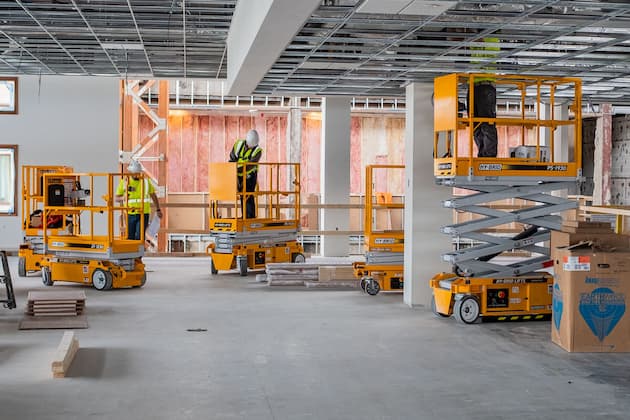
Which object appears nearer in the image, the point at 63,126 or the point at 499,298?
the point at 499,298

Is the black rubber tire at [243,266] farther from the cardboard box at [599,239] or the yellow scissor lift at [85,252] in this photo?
the cardboard box at [599,239]

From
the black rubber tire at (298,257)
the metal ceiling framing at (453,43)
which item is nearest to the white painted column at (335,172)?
the black rubber tire at (298,257)

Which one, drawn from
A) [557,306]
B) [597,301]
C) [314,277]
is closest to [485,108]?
[557,306]

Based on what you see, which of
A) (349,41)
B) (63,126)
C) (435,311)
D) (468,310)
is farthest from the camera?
(63,126)

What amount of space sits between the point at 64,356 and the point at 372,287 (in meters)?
7.37

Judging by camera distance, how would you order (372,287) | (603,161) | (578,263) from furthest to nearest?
(603,161), (372,287), (578,263)

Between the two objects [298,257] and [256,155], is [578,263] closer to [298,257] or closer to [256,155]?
[298,257]

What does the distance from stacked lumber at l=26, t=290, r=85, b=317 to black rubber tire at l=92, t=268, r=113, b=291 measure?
317 cm

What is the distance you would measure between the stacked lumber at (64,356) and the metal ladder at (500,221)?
5301 millimetres

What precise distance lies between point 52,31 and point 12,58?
3464 millimetres

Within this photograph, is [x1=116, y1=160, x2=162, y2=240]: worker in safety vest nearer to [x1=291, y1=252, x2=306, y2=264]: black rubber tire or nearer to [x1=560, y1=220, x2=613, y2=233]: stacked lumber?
[x1=291, y1=252, x2=306, y2=264]: black rubber tire

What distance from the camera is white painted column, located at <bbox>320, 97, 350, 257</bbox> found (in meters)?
22.3

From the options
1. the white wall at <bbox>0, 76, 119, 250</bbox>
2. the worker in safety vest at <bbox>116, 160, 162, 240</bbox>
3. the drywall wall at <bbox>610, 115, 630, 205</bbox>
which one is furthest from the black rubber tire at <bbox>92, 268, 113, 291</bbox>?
the drywall wall at <bbox>610, 115, 630, 205</bbox>

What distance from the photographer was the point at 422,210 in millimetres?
13602
